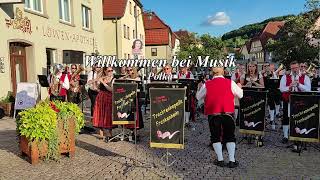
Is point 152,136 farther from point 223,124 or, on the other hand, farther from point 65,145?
point 65,145

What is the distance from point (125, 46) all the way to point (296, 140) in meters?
31.6

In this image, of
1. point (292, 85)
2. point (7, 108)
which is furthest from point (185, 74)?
point (7, 108)

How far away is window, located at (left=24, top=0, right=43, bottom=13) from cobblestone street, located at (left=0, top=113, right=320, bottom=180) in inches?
353

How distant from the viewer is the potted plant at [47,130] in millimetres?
7305

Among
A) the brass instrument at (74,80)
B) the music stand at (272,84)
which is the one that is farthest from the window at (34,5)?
the music stand at (272,84)

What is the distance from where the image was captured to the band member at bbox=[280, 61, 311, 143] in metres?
8.70

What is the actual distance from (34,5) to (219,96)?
1297cm

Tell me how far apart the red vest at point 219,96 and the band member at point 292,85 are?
2244mm

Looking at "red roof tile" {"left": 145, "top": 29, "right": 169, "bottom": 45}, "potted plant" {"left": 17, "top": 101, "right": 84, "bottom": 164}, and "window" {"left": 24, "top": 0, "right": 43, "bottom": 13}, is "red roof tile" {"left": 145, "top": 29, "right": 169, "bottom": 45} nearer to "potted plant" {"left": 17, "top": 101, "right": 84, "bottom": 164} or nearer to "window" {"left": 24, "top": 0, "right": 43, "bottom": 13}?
"window" {"left": 24, "top": 0, "right": 43, "bottom": 13}

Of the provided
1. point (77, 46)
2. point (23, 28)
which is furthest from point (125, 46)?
point (23, 28)

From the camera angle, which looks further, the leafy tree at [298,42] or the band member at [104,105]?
the leafy tree at [298,42]

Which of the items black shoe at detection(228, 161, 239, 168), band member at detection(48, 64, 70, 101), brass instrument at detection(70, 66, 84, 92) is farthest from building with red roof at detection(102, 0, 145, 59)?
black shoe at detection(228, 161, 239, 168)

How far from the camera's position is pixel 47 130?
24.0ft

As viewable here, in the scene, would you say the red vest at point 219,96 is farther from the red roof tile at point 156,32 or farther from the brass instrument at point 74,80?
the red roof tile at point 156,32
